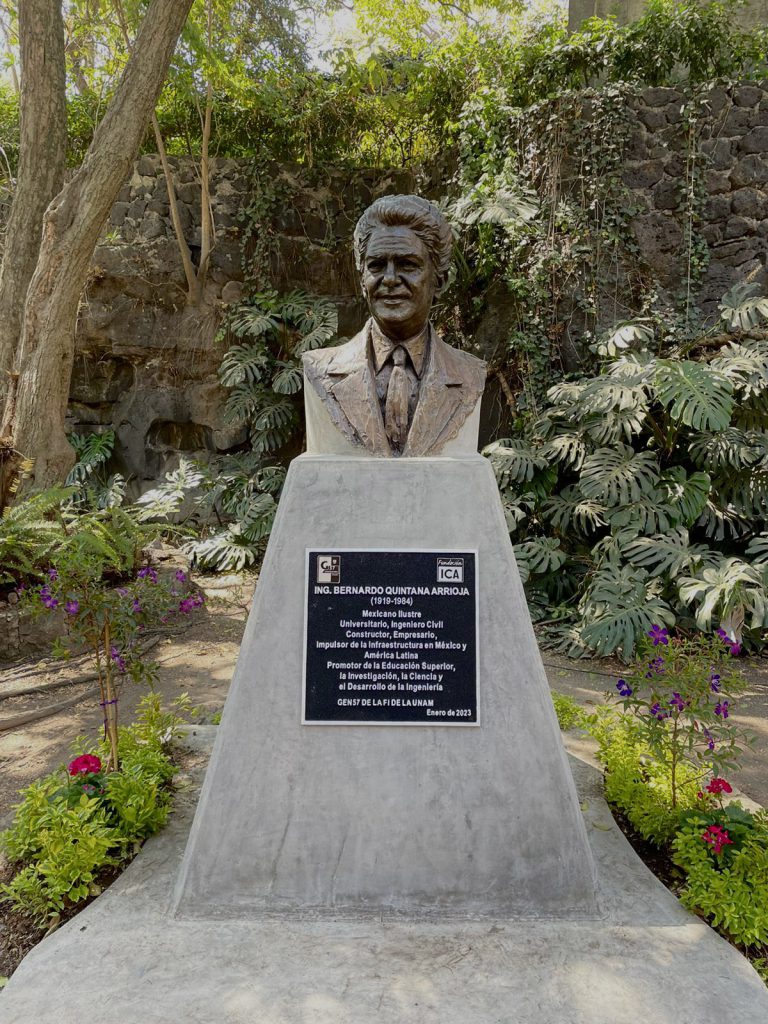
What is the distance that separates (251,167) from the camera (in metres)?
8.05

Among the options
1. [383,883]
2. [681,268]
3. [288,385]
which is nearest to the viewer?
[383,883]

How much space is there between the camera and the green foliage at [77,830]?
2.21 metres

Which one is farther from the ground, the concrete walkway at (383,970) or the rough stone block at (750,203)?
the rough stone block at (750,203)

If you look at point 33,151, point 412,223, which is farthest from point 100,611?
point 33,151

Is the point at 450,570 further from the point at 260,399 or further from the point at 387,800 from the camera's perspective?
the point at 260,399

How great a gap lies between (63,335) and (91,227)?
85cm

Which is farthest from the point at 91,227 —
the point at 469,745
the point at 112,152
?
the point at 469,745

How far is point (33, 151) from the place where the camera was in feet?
19.0

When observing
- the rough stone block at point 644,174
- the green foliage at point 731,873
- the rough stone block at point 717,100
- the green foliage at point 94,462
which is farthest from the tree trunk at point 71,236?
the green foliage at point 731,873

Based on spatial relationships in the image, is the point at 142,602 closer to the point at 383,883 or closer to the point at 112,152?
the point at 383,883

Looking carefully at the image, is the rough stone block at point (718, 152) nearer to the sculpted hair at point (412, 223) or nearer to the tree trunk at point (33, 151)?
the sculpted hair at point (412, 223)

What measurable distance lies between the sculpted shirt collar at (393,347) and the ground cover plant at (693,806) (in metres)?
1.37

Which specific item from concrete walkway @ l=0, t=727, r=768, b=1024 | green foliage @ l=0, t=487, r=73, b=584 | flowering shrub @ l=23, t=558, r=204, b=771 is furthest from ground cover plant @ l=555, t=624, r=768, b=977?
green foliage @ l=0, t=487, r=73, b=584

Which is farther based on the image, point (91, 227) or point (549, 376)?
point (549, 376)
